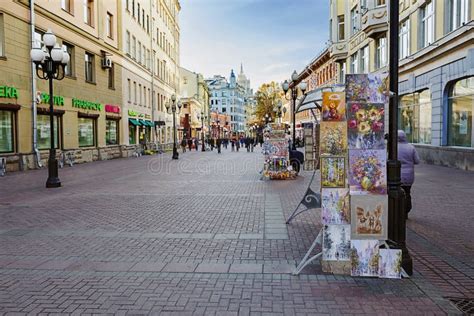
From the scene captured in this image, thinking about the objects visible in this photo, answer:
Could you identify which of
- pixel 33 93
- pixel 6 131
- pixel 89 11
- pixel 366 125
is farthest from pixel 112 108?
pixel 366 125

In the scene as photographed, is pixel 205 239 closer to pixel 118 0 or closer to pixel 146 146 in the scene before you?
pixel 118 0

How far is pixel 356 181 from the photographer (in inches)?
187

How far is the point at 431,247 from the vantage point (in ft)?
19.8

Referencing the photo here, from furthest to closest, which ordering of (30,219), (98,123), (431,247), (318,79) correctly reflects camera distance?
(318,79), (98,123), (30,219), (431,247)

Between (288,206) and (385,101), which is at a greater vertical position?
(385,101)

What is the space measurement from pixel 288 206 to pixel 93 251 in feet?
16.0

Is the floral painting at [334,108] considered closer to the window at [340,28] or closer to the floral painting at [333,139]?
the floral painting at [333,139]

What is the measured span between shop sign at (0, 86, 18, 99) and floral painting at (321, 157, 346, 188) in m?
17.8

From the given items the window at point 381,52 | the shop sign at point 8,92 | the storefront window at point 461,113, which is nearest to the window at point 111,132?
the shop sign at point 8,92

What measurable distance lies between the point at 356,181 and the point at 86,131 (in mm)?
25679

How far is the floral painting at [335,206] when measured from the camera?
4.88 m

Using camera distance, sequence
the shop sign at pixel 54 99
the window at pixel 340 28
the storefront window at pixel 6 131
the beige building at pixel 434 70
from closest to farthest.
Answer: the beige building at pixel 434 70, the storefront window at pixel 6 131, the shop sign at pixel 54 99, the window at pixel 340 28

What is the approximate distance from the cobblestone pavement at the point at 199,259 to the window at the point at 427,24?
13.2m

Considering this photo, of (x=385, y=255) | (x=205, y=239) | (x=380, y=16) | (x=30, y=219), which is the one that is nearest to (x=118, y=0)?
(x=380, y=16)
